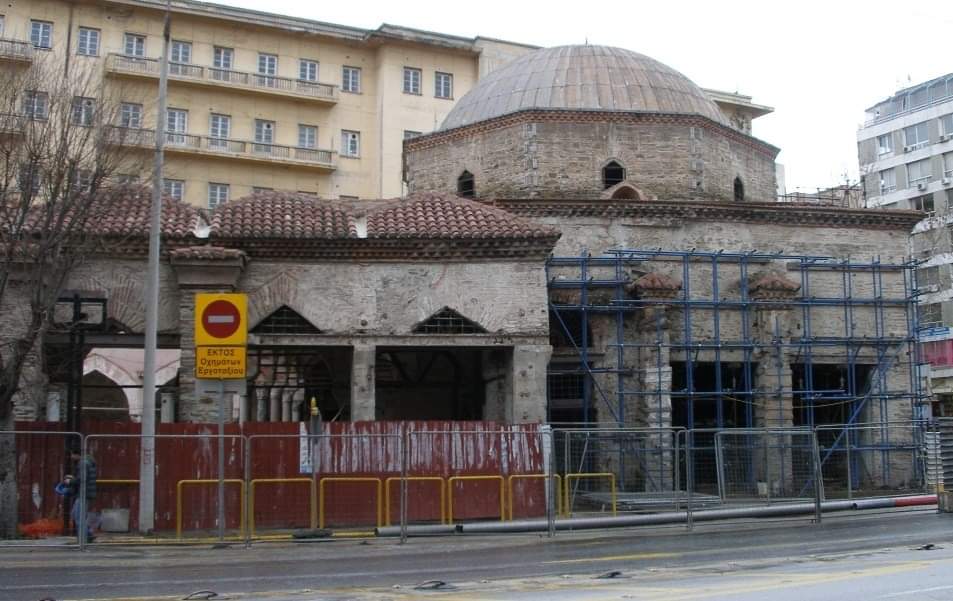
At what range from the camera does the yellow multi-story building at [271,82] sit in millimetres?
42125

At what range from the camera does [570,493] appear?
18672mm

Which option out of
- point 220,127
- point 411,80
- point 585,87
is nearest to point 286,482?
point 585,87

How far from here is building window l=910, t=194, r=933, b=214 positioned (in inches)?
Answer: 1941

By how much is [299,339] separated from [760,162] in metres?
15.6

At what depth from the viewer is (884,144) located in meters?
52.7

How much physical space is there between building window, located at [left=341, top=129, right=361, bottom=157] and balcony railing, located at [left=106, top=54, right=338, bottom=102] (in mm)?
1676

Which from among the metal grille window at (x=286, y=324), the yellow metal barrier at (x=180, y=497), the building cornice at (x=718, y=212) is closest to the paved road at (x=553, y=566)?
the yellow metal barrier at (x=180, y=497)

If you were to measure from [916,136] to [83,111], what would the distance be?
142 ft

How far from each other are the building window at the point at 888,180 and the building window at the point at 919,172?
0.86m

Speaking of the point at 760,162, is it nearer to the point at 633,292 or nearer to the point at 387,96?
the point at 633,292

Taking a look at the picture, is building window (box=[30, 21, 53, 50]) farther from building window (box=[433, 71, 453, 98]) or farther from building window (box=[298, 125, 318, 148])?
building window (box=[433, 71, 453, 98])

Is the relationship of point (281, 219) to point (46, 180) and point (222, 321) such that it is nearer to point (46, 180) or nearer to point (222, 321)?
point (222, 321)

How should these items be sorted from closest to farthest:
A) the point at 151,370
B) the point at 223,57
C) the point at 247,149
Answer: the point at 151,370 < the point at 247,149 < the point at 223,57

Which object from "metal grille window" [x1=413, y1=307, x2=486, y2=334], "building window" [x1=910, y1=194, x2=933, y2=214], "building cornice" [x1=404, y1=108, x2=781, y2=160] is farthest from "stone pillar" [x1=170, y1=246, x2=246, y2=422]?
"building window" [x1=910, y1=194, x2=933, y2=214]
